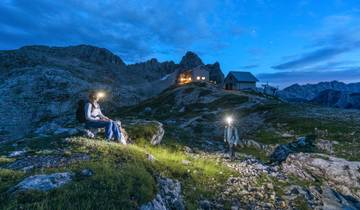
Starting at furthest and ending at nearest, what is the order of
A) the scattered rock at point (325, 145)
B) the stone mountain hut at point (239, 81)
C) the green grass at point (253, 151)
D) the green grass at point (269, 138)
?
the stone mountain hut at point (239, 81)
the green grass at point (269, 138)
the scattered rock at point (325, 145)
the green grass at point (253, 151)

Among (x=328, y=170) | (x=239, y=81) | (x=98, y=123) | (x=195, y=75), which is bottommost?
(x=328, y=170)

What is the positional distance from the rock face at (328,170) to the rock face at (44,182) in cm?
1724

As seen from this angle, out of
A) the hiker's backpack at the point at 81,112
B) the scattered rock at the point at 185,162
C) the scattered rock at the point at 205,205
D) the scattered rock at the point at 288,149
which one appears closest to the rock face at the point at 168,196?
the scattered rock at the point at 205,205

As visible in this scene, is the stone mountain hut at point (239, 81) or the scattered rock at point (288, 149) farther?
the stone mountain hut at point (239, 81)

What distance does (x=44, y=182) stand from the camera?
10523 mm

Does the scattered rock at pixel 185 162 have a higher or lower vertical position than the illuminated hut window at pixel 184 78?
lower

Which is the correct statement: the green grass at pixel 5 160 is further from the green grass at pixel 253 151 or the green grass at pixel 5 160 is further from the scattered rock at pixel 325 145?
the scattered rock at pixel 325 145

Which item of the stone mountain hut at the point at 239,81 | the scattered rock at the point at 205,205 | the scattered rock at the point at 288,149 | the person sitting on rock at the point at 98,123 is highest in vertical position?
the stone mountain hut at the point at 239,81

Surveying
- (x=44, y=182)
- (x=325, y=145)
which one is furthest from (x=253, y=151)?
(x=44, y=182)

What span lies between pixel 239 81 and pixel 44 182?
130438 millimetres

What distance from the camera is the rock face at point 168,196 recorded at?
40.0 feet

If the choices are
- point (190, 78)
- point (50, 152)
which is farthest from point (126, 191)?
point (190, 78)

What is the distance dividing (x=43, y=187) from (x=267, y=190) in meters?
13.1

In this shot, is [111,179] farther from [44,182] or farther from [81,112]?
[81,112]
